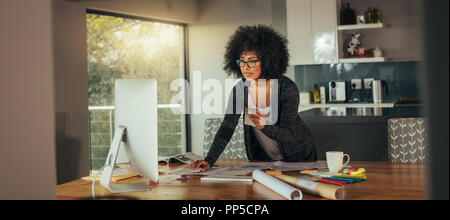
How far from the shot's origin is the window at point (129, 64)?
4.37 metres

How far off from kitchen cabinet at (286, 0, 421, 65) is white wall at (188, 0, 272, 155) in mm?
474

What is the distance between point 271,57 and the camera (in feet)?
9.46

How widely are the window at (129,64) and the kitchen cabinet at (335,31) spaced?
1.46 meters

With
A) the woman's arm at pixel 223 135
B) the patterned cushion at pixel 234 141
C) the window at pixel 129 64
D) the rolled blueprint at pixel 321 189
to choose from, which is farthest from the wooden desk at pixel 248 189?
the window at pixel 129 64

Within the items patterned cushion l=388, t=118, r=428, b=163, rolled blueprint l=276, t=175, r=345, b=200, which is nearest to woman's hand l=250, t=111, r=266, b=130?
rolled blueprint l=276, t=175, r=345, b=200

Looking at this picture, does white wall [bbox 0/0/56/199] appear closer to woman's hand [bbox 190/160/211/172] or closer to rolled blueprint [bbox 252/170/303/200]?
rolled blueprint [bbox 252/170/303/200]

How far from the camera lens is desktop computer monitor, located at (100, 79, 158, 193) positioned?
1444 millimetres

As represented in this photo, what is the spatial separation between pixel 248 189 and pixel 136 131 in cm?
41

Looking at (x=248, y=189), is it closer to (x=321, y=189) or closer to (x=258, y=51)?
(x=321, y=189)

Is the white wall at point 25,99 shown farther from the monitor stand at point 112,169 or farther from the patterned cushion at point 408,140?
Result: the patterned cushion at point 408,140
